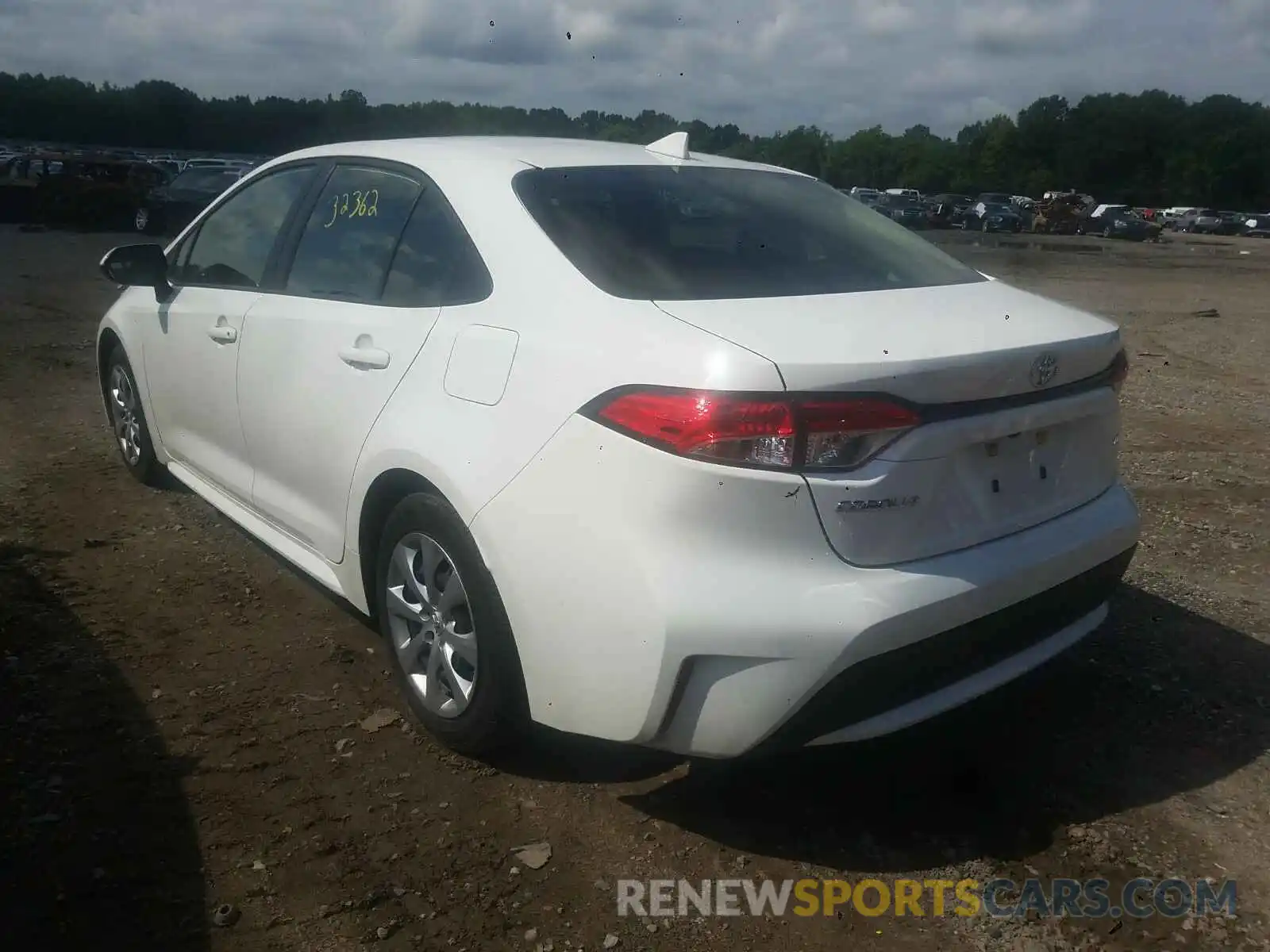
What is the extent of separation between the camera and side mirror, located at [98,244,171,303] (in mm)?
4598

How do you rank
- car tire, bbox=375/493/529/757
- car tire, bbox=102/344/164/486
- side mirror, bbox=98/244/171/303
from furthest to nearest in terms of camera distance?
car tire, bbox=102/344/164/486 < side mirror, bbox=98/244/171/303 < car tire, bbox=375/493/529/757

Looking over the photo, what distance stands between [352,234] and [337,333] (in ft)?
1.31

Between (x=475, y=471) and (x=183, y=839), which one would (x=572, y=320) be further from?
(x=183, y=839)

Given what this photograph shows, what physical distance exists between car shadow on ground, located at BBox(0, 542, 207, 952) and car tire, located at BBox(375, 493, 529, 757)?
0.69m

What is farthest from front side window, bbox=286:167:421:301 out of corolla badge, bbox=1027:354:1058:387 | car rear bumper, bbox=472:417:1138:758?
corolla badge, bbox=1027:354:1058:387

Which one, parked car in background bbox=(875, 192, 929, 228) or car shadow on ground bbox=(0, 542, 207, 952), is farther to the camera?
parked car in background bbox=(875, 192, 929, 228)

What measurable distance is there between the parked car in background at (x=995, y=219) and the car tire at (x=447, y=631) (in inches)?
1840

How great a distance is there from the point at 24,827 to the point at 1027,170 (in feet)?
381

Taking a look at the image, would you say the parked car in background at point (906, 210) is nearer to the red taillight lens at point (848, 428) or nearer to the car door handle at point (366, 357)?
the car door handle at point (366, 357)

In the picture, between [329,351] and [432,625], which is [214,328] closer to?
[329,351]

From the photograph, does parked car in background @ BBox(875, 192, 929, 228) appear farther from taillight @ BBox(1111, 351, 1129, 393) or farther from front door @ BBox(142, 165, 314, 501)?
taillight @ BBox(1111, 351, 1129, 393)

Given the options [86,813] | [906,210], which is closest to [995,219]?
[906,210]

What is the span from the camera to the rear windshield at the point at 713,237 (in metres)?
2.81

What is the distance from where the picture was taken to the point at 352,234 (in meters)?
3.56
